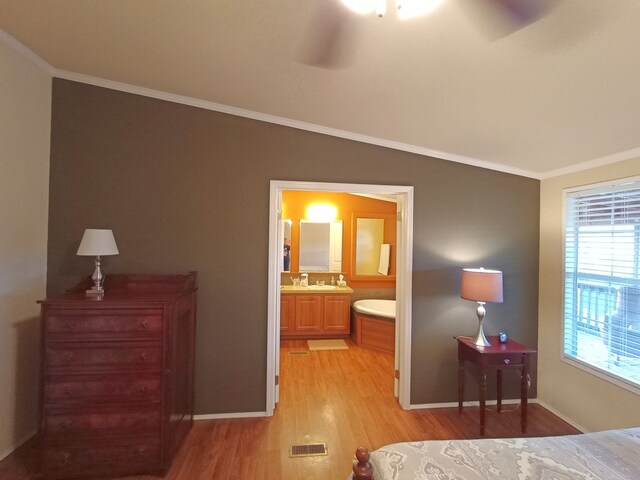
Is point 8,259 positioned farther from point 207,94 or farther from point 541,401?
point 541,401

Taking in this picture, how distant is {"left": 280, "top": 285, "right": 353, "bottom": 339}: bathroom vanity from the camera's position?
4812mm

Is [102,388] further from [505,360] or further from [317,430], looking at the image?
[505,360]

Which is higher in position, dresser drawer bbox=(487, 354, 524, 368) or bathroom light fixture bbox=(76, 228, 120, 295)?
bathroom light fixture bbox=(76, 228, 120, 295)

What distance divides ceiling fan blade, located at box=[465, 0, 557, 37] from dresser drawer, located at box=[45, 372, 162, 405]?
261cm

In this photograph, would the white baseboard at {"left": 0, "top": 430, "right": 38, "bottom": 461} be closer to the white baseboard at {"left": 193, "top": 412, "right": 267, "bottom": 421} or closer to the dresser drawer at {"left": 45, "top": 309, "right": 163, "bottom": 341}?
the dresser drawer at {"left": 45, "top": 309, "right": 163, "bottom": 341}

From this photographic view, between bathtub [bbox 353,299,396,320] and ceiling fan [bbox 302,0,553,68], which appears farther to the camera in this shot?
bathtub [bbox 353,299,396,320]

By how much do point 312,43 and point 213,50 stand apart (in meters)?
0.67

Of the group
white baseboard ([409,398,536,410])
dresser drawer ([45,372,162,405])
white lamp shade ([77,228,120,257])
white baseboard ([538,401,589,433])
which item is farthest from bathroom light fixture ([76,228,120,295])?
white baseboard ([538,401,589,433])

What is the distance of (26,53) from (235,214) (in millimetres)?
1855

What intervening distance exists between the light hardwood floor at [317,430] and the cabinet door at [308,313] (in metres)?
1.22

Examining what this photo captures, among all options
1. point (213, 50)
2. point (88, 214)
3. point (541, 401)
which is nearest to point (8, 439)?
point (88, 214)

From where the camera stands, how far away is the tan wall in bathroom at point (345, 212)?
17.3 ft

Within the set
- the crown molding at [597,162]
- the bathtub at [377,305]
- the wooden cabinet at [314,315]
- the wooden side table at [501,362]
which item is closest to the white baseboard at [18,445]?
the wooden cabinet at [314,315]

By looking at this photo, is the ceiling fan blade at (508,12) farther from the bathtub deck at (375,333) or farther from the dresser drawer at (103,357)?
the bathtub deck at (375,333)
